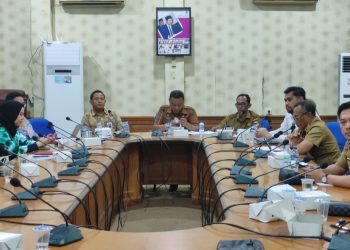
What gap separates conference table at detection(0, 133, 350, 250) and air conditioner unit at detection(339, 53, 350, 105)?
230cm

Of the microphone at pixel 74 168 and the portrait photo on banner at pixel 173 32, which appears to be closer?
the microphone at pixel 74 168

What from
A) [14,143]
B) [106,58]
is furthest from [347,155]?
[106,58]

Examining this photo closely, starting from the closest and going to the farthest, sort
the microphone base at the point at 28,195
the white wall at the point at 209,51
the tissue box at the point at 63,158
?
the microphone base at the point at 28,195 < the tissue box at the point at 63,158 < the white wall at the point at 209,51

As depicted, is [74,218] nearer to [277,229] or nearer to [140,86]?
[277,229]

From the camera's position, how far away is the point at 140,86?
6.32m

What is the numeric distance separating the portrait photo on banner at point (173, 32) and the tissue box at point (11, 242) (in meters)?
4.90

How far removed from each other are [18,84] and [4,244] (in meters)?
5.24

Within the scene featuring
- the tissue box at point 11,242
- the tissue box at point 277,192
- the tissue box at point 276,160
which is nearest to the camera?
the tissue box at point 11,242

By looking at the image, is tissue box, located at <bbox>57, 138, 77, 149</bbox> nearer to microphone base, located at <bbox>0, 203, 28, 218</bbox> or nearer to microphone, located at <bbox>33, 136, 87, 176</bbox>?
microphone, located at <bbox>33, 136, 87, 176</bbox>

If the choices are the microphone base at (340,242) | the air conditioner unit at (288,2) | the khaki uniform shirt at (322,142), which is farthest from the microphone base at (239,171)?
the air conditioner unit at (288,2)

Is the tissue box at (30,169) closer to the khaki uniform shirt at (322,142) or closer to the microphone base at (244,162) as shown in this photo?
the microphone base at (244,162)

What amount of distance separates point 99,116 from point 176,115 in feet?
2.95

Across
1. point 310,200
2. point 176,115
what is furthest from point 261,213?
point 176,115

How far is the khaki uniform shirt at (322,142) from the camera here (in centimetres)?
357
